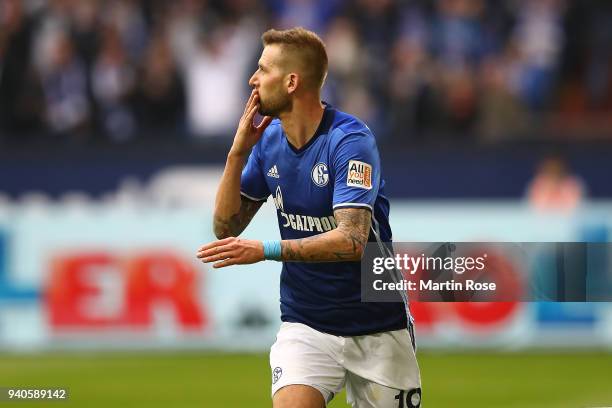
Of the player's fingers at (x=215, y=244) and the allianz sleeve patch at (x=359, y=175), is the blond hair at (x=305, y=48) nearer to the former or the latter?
the allianz sleeve patch at (x=359, y=175)

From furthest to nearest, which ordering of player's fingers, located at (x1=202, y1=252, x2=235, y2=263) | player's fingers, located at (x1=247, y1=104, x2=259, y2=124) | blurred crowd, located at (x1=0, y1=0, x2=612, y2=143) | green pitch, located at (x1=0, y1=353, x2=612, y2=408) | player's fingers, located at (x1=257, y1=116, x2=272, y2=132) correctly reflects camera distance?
blurred crowd, located at (x1=0, y1=0, x2=612, y2=143)
green pitch, located at (x1=0, y1=353, x2=612, y2=408)
player's fingers, located at (x1=257, y1=116, x2=272, y2=132)
player's fingers, located at (x1=247, y1=104, x2=259, y2=124)
player's fingers, located at (x1=202, y1=252, x2=235, y2=263)

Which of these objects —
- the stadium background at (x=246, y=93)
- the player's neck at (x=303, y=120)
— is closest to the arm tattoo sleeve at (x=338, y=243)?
the player's neck at (x=303, y=120)

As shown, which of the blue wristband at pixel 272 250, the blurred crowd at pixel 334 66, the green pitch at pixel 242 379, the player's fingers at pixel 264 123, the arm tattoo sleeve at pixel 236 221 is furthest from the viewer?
the blurred crowd at pixel 334 66

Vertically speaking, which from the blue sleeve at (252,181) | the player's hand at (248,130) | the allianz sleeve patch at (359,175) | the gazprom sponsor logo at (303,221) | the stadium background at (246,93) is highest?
the stadium background at (246,93)

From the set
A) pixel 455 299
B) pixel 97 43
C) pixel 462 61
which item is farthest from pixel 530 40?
pixel 455 299

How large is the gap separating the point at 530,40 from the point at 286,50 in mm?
11467

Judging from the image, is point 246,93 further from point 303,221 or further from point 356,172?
point 356,172

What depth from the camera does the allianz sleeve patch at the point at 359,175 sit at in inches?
242

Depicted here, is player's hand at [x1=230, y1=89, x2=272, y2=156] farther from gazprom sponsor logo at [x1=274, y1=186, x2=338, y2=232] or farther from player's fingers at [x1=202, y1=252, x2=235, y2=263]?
player's fingers at [x1=202, y1=252, x2=235, y2=263]

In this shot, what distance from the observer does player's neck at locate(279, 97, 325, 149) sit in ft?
21.0

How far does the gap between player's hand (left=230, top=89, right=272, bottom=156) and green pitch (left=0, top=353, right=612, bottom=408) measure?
440cm

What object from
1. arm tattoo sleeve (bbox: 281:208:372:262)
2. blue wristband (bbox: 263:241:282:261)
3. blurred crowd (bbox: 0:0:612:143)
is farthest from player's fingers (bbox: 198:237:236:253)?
blurred crowd (bbox: 0:0:612:143)

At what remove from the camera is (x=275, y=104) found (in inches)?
251

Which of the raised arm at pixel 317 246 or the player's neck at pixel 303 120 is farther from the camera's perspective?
the player's neck at pixel 303 120
